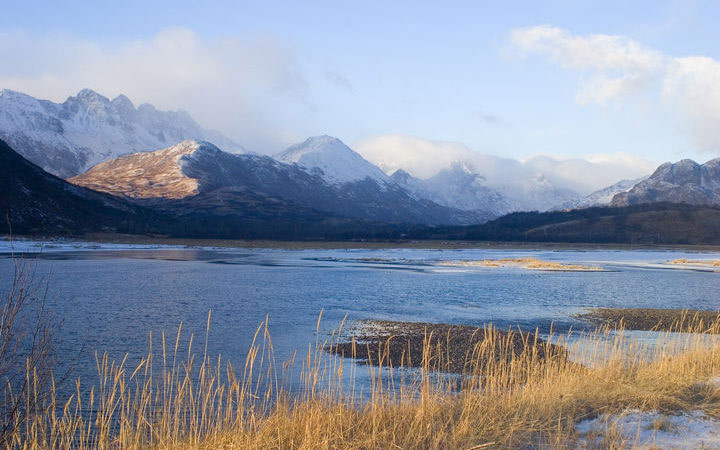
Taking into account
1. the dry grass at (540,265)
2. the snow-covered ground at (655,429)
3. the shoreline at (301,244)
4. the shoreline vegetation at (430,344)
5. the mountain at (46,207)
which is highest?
the mountain at (46,207)

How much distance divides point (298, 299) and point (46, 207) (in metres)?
148

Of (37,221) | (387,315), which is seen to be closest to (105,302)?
(387,315)

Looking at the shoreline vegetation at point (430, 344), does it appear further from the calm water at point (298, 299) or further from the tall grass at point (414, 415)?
the tall grass at point (414, 415)

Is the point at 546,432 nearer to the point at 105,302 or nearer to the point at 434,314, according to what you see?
the point at 434,314

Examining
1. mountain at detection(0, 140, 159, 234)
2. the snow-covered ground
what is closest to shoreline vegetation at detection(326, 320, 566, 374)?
the snow-covered ground

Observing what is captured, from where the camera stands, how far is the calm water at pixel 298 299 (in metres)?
28.2

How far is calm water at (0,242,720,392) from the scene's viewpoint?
92.4ft

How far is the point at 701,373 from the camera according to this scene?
14375mm

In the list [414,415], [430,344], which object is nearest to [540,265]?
Answer: [430,344]

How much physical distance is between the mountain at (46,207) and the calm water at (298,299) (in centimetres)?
9726

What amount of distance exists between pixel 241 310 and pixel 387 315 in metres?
9.18

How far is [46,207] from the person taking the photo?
166 metres

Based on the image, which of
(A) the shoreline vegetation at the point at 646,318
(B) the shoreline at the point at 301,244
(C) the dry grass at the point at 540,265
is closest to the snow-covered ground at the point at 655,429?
(A) the shoreline vegetation at the point at 646,318

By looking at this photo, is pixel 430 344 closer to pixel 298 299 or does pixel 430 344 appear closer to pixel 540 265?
pixel 298 299
